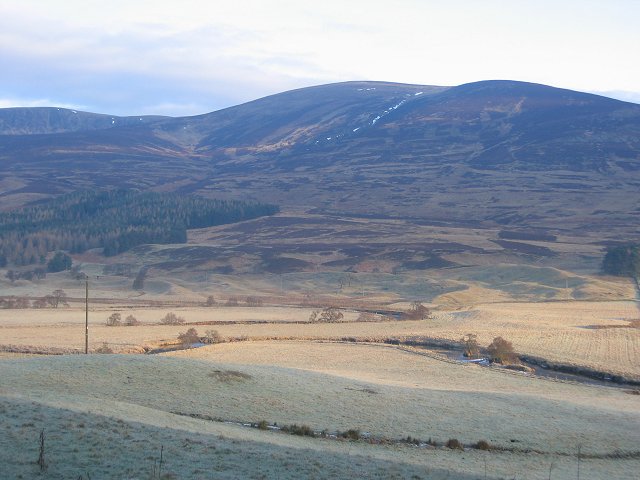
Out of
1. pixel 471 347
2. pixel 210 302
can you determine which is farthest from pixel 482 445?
pixel 210 302

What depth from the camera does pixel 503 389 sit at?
3616cm

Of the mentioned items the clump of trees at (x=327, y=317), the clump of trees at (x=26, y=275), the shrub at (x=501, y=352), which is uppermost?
the shrub at (x=501, y=352)

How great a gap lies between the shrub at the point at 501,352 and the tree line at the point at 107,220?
A: 298 ft

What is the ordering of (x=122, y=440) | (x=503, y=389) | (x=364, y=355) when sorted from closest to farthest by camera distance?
(x=122, y=440) < (x=503, y=389) < (x=364, y=355)

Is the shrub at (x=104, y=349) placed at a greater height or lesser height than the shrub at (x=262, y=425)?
lesser

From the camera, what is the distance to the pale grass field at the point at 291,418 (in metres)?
17.6

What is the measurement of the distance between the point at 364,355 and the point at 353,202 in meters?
140

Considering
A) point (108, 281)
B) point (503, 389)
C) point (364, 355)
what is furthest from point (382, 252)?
point (503, 389)

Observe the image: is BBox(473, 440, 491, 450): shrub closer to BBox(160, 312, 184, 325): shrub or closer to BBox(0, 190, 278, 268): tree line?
BBox(160, 312, 184, 325): shrub

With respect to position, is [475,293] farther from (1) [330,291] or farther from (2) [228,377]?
(2) [228,377]

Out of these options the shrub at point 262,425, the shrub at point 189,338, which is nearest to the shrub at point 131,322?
the shrub at point 189,338

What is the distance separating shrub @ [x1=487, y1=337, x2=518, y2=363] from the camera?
46.1 m

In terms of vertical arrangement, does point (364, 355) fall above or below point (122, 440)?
below

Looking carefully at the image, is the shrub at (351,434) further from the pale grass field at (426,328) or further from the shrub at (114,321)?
the shrub at (114,321)
